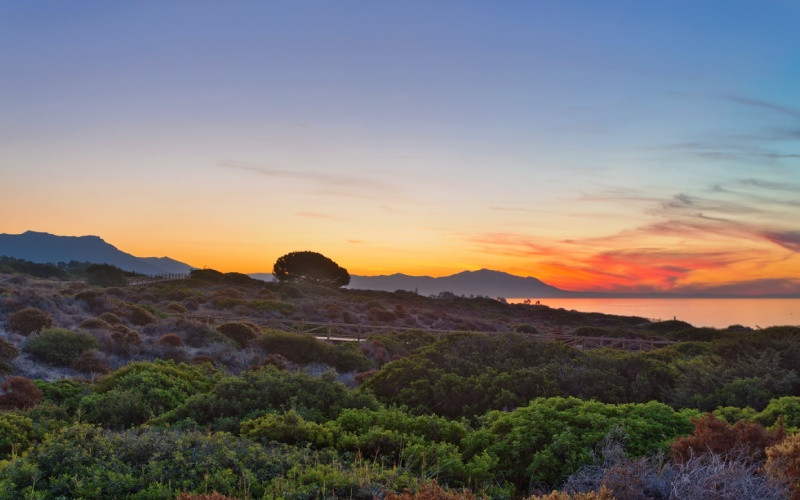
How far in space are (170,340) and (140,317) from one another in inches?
211

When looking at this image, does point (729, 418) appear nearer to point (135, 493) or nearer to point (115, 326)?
point (135, 493)

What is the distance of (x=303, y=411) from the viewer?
1041 cm

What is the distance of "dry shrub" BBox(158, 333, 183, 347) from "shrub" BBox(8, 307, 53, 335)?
3771 millimetres

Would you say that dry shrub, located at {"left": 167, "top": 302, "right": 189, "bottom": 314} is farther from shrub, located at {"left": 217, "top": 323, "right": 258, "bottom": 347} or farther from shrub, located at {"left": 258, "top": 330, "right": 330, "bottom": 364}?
shrub, located at {"left": 258, "top": 330, "right": 330, "bottom": 364}

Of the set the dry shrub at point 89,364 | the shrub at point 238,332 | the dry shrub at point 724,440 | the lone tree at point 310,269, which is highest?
the lone tree at point 310,269

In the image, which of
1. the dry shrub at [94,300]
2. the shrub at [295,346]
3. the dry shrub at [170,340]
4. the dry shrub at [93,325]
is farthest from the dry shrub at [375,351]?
the dry shrub at [94,300]

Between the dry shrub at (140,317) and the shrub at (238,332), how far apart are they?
10.7 ft

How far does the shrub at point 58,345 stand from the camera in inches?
709

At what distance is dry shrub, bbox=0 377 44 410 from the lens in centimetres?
1168

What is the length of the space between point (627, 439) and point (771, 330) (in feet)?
40.8

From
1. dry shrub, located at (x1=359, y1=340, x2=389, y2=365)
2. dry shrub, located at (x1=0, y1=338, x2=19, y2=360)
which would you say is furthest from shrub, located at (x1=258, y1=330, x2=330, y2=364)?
dry shrub, located at (x1=0, y1=338, x2=19, y2=360)

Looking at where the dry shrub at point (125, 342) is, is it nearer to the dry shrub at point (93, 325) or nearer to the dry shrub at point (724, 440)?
the dry shrub at point (93, 325)

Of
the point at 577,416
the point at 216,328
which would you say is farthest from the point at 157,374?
the point at 216,328

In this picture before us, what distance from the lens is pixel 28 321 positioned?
2123cm
